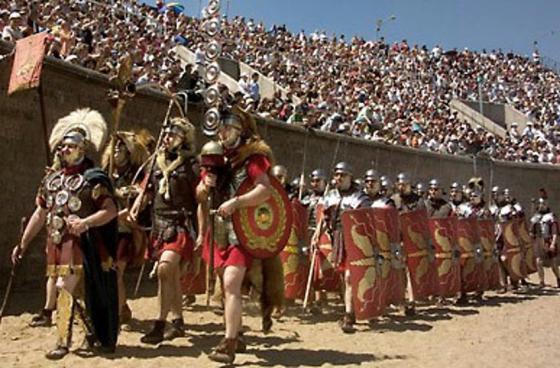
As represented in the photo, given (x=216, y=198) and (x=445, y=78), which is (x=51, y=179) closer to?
(x=216, y=198)

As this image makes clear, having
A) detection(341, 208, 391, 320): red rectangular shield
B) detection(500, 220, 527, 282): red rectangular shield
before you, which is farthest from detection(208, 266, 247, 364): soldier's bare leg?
detection(500, 220, 527, 282): red rectangular shield

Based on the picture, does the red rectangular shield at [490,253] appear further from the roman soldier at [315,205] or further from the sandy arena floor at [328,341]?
the roman soldier at [315,205]

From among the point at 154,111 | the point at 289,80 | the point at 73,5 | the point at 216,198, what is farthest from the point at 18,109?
the point at 289,80

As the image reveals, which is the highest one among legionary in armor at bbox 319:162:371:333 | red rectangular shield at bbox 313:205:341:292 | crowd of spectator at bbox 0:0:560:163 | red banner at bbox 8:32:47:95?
crowd of spectator at bbox 0:0:560:163

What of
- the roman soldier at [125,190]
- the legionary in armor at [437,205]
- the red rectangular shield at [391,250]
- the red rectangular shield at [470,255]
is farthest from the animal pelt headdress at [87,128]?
the red rectangular shield at [470,255]

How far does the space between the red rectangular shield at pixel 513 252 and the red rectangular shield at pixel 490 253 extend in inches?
27.4

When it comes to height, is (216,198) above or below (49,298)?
above

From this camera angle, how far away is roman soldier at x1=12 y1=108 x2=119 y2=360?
18.2ft

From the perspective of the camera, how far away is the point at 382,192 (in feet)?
31.6

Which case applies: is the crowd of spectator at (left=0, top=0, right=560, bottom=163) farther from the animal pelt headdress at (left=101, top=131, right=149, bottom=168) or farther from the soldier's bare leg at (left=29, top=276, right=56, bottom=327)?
the soldier's bare leg at (left=29, top=276, right=56, bottom=327)

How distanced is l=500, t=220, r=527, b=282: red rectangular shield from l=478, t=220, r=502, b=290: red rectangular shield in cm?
70

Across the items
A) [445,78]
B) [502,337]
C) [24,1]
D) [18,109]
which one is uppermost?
[445,78]

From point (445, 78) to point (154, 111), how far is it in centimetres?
2233

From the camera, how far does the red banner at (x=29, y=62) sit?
6.70m
